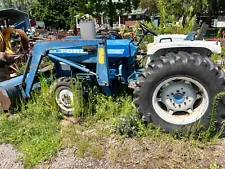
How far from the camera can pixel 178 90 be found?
3.33 metres

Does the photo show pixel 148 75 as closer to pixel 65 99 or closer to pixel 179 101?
pixel 179 101

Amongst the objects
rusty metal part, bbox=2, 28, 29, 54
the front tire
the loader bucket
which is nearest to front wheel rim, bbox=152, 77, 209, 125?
the front tire

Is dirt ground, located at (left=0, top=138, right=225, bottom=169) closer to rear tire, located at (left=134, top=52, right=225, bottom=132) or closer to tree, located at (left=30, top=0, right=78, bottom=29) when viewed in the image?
rear tire, located at (left=134, top=52, right=225, bottom=132)

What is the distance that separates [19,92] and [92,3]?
1997cm

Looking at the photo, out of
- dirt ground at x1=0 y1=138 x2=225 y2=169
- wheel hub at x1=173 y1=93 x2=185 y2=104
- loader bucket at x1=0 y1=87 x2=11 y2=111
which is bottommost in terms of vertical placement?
dirt ground at x1=0 y1=138 x2=225 y2=169

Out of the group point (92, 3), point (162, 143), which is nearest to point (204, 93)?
point (162, 143)

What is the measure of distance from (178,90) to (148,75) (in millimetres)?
494

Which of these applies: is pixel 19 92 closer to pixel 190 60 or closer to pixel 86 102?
pixel 86 102

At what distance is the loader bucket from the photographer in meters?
4.13

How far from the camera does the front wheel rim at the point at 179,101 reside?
10.6ft

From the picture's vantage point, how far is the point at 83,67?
158 inches

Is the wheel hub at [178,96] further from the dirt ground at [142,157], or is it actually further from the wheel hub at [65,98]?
the wheel hub at [65,98]

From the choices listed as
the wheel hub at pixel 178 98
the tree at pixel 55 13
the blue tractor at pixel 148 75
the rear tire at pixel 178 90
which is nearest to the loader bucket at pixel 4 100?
the blue tractor at pixel 148 75

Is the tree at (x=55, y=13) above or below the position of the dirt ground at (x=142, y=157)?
above
